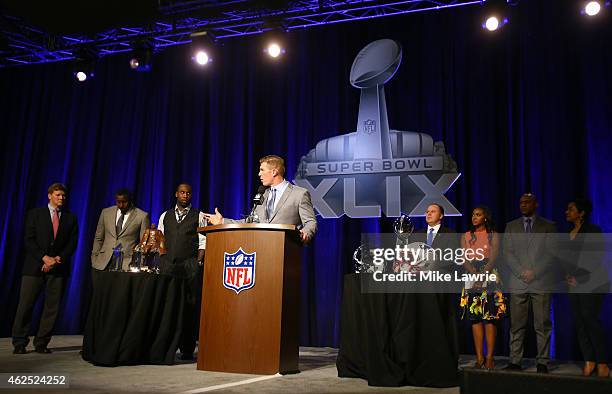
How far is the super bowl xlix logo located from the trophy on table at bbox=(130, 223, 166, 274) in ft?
8.54

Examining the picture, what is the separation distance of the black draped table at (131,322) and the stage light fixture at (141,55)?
387 cm

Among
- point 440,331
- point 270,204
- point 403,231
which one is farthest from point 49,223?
point 440,331

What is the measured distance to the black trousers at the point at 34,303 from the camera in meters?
5.21

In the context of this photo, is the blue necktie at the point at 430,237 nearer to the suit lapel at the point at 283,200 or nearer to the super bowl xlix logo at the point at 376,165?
the suit lapel at the point at 283,200

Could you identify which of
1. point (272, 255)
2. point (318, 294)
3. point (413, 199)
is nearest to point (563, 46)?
point (413, 199)

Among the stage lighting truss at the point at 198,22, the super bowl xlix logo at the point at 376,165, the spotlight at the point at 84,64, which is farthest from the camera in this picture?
the spotlight at the point at 84,64

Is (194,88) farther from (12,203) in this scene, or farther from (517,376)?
(517,376)

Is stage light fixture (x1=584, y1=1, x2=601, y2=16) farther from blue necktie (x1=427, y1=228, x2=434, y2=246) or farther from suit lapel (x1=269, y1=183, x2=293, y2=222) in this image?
suit lapel (x1=269, y1=183, x2=293, y2=222)

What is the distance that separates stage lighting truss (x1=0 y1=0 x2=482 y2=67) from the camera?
6910mm

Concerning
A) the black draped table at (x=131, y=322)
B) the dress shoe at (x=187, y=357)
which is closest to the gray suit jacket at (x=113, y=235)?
the black draped table at (x=131, y=322)

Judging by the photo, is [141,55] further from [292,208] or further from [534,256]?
[534,256]

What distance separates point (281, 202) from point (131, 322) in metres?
1.50

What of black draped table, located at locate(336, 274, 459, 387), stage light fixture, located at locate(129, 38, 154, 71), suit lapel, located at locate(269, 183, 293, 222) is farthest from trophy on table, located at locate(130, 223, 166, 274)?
stage light fixture, located at locate(129, 38, 154, 71)

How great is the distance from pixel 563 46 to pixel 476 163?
164 centimetres
